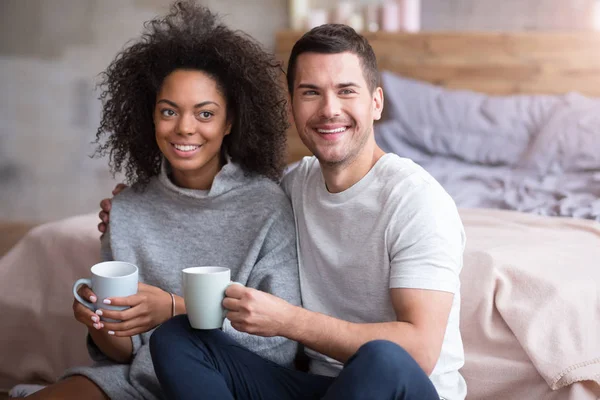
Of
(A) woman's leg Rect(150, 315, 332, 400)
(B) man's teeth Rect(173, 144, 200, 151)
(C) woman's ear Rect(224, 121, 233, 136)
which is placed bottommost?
(A) woman's leg Rect(150, 315, 332, 400)

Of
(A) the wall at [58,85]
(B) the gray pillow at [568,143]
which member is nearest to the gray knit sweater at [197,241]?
(B) the gray pillow at [568,143]

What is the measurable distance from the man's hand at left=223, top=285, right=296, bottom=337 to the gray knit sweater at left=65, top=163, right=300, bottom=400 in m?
0.23

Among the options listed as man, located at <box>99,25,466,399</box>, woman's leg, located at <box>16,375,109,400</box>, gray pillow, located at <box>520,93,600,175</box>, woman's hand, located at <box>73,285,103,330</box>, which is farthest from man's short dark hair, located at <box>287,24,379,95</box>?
gray pillow, located at <box>520,93,600,175</box>

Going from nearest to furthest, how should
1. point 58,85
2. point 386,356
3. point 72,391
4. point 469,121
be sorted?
point 386,356 → point 72,391 → point 469,121 → point 58,85

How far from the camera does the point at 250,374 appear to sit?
1443 millimetres

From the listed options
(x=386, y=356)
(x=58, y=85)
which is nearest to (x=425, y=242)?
(x=386, y=356)

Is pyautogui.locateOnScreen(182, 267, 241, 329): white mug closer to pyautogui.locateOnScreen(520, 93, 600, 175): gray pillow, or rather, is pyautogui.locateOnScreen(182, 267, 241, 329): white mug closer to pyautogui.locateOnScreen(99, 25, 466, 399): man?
pyautogui.locateOnScreen(99, 25, 466, 399): man

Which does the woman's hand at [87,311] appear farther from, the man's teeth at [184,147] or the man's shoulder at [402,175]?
the man's shoulder at [402,175]

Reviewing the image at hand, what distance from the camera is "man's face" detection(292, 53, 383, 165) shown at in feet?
4.85

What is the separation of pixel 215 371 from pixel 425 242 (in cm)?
46

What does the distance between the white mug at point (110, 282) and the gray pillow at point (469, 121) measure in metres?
2.09

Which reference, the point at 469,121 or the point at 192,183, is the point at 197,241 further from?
the point at 469,121

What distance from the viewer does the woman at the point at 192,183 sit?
1.60m

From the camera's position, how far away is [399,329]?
129cm
